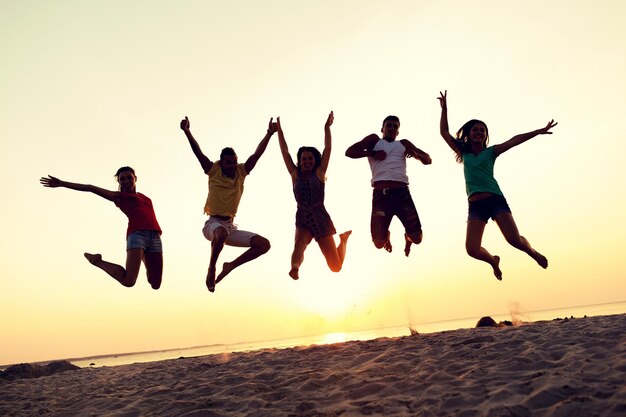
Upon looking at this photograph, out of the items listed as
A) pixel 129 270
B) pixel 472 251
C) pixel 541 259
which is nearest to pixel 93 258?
pixel 129 270

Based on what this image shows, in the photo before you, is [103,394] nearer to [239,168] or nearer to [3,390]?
[3,390]

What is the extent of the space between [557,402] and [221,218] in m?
5.89

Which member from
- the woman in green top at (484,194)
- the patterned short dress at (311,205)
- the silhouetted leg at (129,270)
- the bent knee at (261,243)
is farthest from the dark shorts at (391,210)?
the silhouetted leg at (129,270)

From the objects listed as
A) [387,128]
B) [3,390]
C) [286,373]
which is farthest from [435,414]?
[3,390]

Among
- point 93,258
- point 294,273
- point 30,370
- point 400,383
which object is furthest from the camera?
point 30,370

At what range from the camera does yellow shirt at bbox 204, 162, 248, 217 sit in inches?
332

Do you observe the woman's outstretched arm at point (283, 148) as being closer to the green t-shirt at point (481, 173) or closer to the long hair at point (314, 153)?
the long hair at point (314, 153)

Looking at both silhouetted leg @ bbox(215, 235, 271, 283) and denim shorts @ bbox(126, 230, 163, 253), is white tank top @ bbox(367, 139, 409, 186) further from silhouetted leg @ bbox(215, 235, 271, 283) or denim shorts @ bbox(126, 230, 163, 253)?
denim shorts @ bbox(126, 230, 163, 253)

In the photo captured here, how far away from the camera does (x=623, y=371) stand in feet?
14.7

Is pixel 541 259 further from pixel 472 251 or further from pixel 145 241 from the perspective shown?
pixel 145 241

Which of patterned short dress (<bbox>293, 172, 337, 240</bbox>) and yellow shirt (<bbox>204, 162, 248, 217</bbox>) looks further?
patterned short dress (<bbox>293, 172, 337, 240</bbox>)

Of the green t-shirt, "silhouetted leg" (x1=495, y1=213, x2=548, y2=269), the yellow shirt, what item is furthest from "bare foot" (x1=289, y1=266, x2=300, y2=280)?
"silhouetted leg" (x1=495, y1=213, x2=548, y2=269)

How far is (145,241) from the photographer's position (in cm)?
832

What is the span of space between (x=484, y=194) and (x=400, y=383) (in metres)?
3.74
